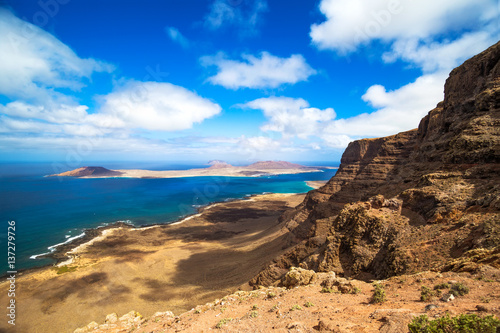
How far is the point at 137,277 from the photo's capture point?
31.9 meters

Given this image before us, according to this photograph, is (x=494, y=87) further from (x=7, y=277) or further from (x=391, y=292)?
(x=7, y=277)

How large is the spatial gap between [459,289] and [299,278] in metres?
8.72

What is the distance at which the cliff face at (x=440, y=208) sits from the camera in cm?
1315

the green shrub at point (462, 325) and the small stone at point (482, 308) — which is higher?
the green shrub at point (462, 325)

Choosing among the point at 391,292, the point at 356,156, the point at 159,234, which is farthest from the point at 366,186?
the point at 159,234

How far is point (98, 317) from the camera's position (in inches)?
930

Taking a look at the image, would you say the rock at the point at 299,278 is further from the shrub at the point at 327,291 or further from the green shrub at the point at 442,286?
the green shrub at the point at 442,286

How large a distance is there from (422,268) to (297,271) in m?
7.63

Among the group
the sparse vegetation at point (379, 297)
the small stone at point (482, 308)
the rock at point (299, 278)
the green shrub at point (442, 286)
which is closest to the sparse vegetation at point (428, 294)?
the green shrub at point (442, 286)

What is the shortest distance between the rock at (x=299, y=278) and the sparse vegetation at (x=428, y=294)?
6.89 meters

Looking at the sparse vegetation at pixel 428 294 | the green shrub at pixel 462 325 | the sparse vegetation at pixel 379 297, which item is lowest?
the sparse vegetation at pixel 379 297

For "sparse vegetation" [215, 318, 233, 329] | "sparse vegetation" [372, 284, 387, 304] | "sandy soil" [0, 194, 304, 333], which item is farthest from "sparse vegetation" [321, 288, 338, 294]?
"sandy soil" [0, 194, 304, 333]

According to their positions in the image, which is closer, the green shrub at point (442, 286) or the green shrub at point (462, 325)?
the green shrub at point (462, 325)

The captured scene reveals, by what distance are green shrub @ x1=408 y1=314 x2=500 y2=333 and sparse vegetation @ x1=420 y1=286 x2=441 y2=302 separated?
10.0 feet
